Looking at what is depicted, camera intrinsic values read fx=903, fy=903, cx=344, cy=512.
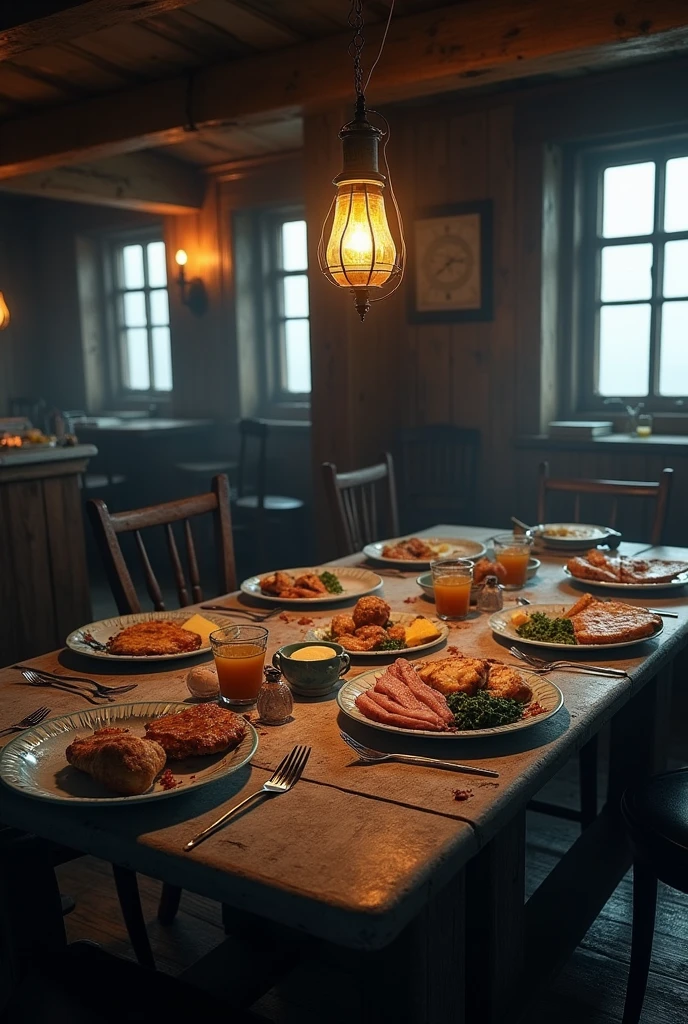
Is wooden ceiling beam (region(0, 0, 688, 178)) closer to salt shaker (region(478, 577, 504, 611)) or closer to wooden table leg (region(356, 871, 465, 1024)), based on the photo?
salt shaker (region(478, 577, 504, 611))

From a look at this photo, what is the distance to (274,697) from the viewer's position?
132 centimetres

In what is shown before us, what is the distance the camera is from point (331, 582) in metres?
2.04

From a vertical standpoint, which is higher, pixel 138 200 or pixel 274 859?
pixel 138 200

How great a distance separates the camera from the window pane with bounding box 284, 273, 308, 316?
5.70 meters

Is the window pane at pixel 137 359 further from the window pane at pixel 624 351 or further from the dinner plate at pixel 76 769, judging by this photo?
the dinner plate at pixel 76 769

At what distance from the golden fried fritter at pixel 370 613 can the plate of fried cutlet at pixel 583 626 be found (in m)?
0.21

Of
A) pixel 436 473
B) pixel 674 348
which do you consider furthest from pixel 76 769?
pixel 674 348

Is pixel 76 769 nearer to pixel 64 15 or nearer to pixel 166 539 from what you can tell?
pixel 166 539

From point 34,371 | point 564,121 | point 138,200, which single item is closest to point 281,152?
point 138,200

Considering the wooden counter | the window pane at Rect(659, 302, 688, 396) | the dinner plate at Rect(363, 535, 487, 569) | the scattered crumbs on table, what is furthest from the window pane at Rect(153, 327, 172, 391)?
the scattered crumbs on table

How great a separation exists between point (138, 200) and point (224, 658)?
4779 millimetres

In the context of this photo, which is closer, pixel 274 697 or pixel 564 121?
pixel 274 697

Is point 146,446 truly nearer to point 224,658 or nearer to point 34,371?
point 34,371

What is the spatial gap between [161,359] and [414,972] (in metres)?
5.97
